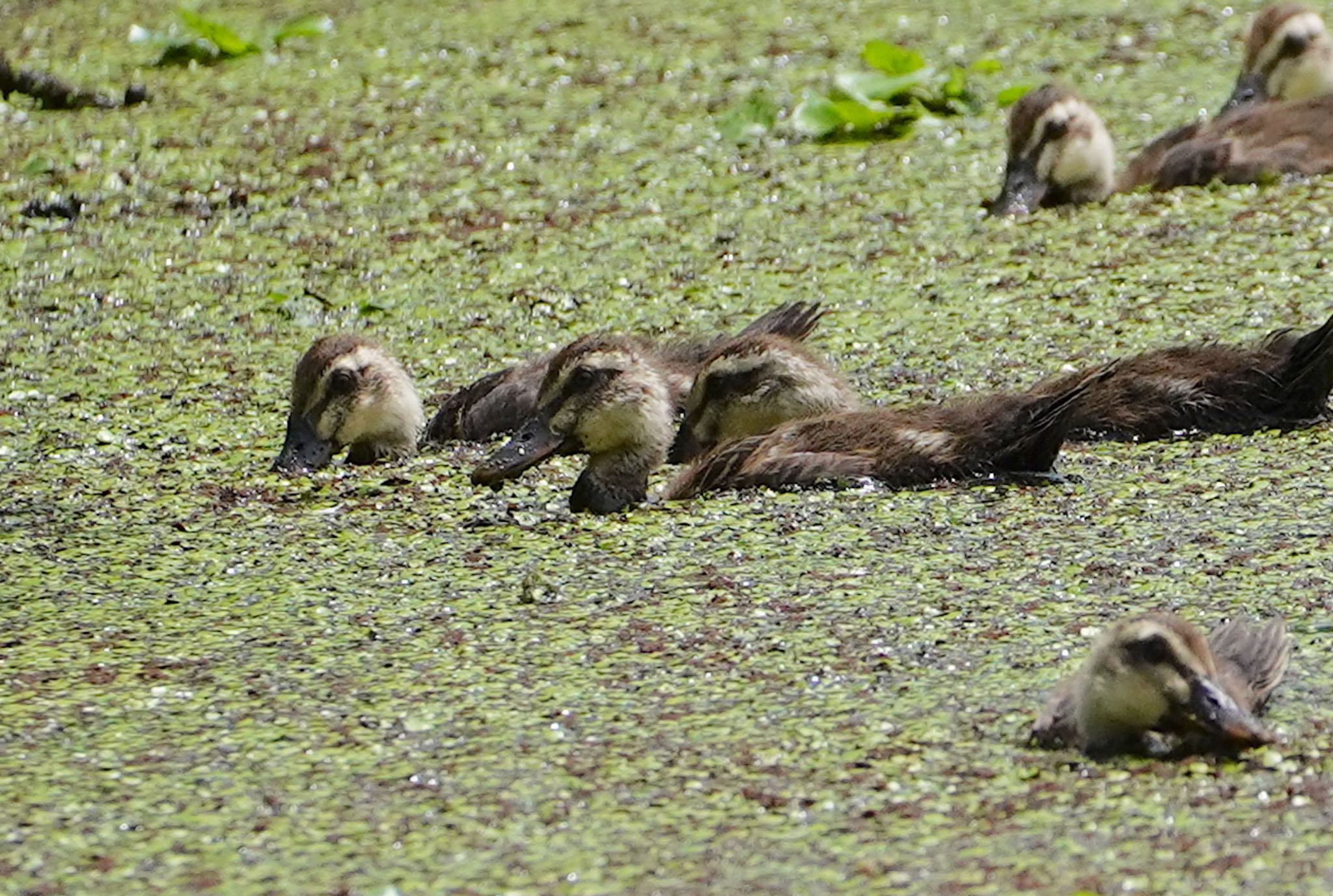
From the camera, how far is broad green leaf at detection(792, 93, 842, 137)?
9.24 meters

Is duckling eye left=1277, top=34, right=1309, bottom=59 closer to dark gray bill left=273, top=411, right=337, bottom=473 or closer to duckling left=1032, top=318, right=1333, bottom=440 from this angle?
duckling left=1032, top=318, right=1333, bottom=440

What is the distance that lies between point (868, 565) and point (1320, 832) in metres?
1.65

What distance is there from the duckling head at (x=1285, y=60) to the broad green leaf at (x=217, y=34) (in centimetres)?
451

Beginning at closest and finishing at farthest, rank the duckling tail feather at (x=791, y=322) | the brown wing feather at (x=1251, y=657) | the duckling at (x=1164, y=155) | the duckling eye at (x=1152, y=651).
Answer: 1. the duckling eye at (x=1152, y=651)
2. the brown wing feather at (x=1251, y=657)
3. the duckling tail feather at (x=791, y=322)
4. the duckling at (x=1164, y=155)

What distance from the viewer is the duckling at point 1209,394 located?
226 inches

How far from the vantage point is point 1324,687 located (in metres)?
4.02

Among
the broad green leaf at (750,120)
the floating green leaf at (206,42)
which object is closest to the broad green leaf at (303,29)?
the floating green leaf at (206,42)

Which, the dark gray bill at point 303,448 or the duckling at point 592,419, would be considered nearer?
the duckling at point 592,419

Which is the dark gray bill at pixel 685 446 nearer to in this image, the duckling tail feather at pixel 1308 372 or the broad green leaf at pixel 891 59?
the duckling tail feather at pixel 1308 372

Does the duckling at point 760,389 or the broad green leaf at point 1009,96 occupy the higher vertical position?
the broad green leaf at point 1009,96

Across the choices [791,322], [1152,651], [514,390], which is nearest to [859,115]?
[791,322]

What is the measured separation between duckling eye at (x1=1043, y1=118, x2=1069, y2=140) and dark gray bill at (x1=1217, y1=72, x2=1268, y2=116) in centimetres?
115

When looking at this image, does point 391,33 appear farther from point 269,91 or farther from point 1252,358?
point 1252,358

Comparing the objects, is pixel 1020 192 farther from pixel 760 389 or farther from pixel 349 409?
pixel 349 409
